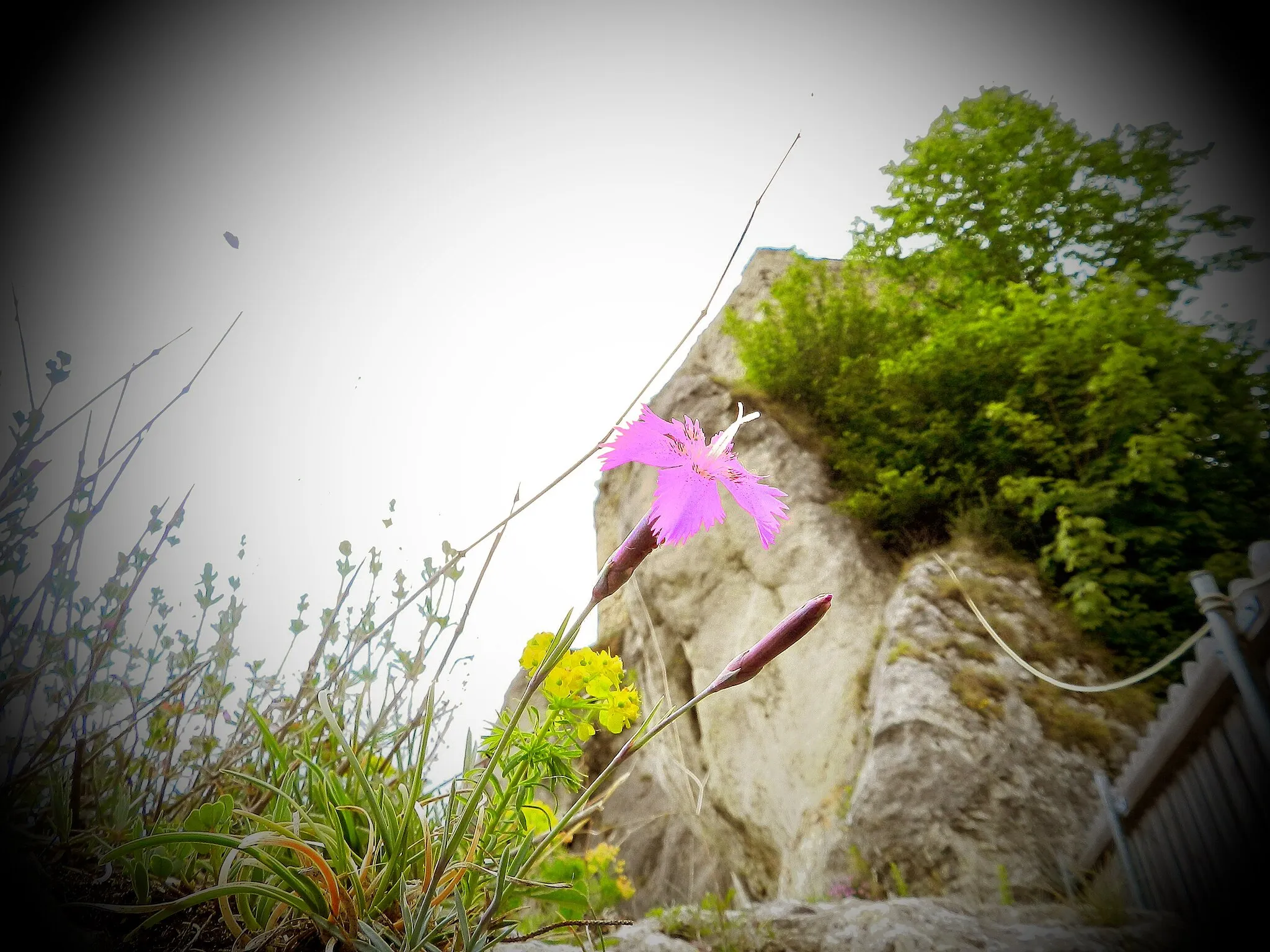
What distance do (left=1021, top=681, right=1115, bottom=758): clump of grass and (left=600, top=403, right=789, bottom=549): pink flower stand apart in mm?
3639

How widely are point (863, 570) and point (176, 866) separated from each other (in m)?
5.15

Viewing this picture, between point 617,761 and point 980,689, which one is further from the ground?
point 617,761

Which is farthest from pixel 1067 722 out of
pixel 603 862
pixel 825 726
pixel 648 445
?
pixel 648 445

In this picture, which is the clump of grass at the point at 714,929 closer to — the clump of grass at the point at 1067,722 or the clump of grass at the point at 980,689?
the clump of grass at the point at 980,689

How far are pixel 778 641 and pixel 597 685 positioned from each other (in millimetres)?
451

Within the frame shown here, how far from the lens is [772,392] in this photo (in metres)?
7.04

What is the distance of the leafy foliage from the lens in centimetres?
384

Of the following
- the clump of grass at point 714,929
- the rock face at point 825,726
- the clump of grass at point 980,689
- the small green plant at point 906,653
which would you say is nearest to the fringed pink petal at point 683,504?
the rock face at point 825,726

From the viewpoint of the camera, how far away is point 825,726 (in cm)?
433

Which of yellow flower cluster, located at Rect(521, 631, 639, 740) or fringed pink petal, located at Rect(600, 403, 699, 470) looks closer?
fringed pink petal, located at Rect(600, 403, 699, 470)

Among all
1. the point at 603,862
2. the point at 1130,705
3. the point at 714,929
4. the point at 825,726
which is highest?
the point at 714,929

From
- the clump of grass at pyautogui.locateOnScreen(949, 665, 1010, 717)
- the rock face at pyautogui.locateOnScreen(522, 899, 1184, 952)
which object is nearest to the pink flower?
the rock face at pyautogui.locateOnScreen(522, 899, 1184, 952)

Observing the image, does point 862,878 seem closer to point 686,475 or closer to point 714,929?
point 714,929

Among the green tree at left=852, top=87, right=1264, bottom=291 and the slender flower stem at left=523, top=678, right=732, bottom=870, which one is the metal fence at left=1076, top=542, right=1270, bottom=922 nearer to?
the slender flower stem at left=523, top=678, right=732, bottom=870
